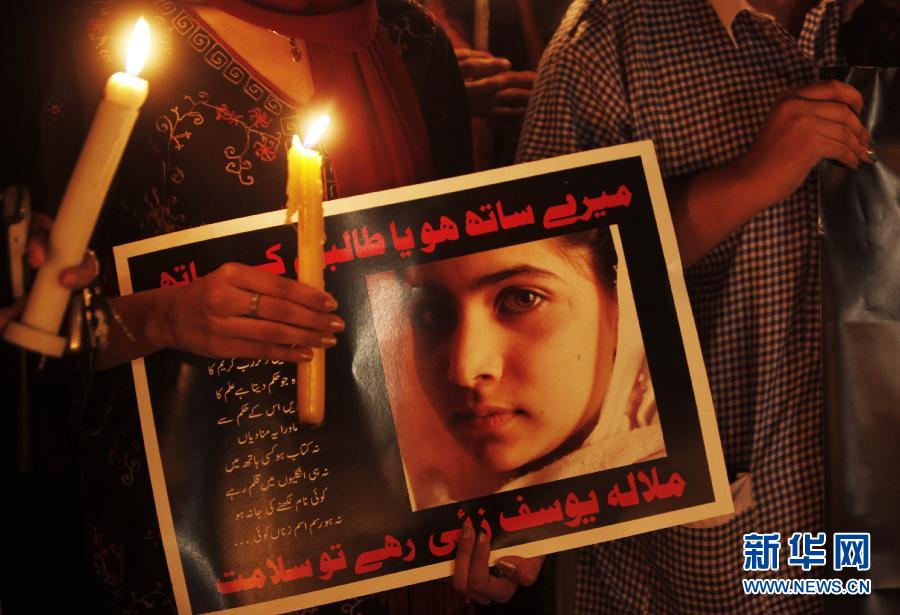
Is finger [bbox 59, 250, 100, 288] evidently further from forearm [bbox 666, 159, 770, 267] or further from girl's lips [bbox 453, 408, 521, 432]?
forearm [bbox 666, 159, 770, 267]

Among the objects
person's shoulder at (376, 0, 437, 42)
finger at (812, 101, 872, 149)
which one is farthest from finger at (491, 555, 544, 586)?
person's shoulder at (376, 0, 437, 42)

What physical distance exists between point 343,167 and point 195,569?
571 millimetres

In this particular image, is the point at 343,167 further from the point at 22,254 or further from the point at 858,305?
the point at 858,305

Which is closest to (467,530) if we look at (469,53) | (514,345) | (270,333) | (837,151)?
(514,345)

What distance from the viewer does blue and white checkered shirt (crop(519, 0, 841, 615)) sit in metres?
1.08

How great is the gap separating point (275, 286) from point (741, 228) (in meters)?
0.69

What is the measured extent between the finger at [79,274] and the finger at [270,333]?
18 centimetres

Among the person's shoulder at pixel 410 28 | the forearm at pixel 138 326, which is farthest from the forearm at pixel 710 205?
the forearm at pixel 138 326

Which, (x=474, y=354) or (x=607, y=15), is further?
(x=607, y=15)

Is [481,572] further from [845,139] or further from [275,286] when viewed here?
[845,139]

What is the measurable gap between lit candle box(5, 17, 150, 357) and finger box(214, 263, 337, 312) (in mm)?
206

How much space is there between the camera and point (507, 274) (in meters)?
0.97

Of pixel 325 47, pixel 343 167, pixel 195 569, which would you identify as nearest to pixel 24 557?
pixel 195 569

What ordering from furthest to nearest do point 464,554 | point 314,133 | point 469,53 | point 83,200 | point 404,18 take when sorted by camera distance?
point 469,53
point 404,18
point 464,554
point 314,133
point 83,200
